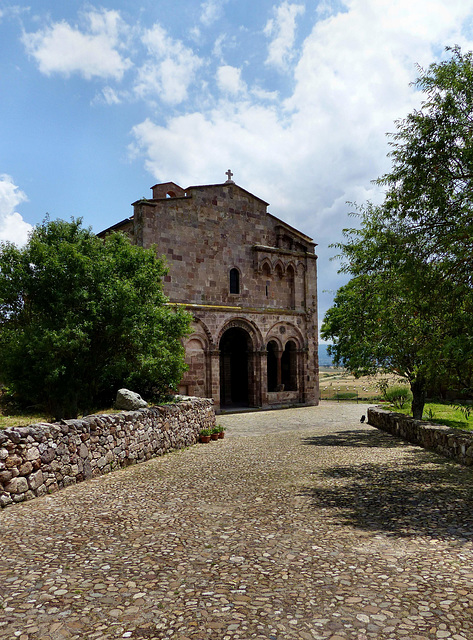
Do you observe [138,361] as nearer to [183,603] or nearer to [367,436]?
[367,436]

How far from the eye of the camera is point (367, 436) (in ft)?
55.3

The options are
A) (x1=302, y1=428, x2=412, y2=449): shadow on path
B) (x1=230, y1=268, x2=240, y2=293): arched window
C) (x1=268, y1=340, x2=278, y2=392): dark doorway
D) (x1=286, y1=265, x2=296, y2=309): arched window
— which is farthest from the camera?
(x1=286, y1=265, x2=296, y2=309): arched window

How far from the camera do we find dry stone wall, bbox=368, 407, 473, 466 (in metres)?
11.0

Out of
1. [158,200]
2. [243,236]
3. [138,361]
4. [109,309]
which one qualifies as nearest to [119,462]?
[138,361]

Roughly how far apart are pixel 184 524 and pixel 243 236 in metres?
22.8

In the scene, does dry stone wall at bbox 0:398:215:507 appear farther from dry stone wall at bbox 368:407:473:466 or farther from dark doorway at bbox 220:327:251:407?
dark doorway at bbox 220:327:251:407

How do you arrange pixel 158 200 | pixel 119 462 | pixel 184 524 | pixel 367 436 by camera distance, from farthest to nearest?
pixel 158 200
pixel 367 436
pixel 119 462
pixel 184 524

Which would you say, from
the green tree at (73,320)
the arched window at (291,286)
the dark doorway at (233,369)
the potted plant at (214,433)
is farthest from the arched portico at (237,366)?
the green tree at (73,320)

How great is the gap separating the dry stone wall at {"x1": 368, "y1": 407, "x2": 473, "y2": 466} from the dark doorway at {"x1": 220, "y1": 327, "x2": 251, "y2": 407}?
45.4 ft

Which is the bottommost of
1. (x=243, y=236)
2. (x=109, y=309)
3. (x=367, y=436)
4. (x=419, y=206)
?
(x=367, y=436)

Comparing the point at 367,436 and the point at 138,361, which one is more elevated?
the point at 138,361

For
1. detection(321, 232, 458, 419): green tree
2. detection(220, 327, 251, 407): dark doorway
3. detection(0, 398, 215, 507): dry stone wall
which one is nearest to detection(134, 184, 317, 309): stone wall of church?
detection(220, 327, 251, 407): dark doorway

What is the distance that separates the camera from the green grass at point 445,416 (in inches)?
673

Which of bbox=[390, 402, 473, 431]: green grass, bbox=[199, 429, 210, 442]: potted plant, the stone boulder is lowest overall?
bbox=[199, 429, 210, 442]: potted plant
